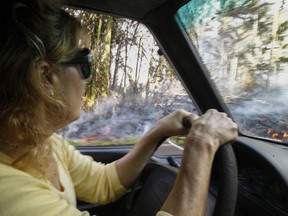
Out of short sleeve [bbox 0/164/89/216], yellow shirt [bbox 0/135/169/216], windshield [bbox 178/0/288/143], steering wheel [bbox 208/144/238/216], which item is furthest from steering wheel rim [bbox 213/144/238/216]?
windshield [bbox 178/0/288/143]

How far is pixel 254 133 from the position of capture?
1997 millimetres

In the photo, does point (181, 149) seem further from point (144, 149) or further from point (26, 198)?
point (26, 198)

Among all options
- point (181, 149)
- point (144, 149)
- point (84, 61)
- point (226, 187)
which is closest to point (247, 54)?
point (181, 149)

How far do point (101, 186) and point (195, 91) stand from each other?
2.56 feet

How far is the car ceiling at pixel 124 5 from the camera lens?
1.93 m

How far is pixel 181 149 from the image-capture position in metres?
2.03

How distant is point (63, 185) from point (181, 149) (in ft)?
2.39

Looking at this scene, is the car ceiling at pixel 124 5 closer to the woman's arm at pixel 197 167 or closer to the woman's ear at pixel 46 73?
the woman's ear at pixel 46 73

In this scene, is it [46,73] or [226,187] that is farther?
[46,73]

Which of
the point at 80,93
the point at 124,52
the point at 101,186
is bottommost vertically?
the point at 101,186

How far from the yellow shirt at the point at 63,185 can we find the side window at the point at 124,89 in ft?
1.70

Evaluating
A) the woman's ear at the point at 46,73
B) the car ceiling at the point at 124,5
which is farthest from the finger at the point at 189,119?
the car ceiling at the point at 124,5

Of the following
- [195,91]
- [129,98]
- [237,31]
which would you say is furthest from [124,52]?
[237,31]

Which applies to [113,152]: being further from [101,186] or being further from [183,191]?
[183,191]
